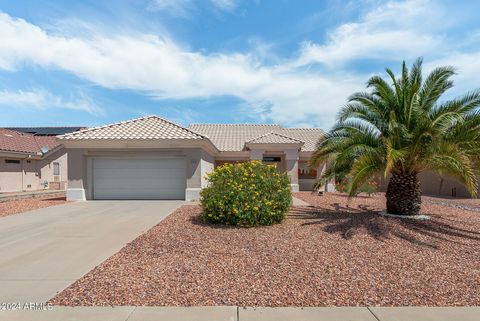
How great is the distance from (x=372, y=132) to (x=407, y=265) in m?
5.27

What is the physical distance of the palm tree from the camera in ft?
28.2

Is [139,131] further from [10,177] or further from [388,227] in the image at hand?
[388,227]

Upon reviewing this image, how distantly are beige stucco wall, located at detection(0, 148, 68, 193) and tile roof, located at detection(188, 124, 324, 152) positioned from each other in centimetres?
1215

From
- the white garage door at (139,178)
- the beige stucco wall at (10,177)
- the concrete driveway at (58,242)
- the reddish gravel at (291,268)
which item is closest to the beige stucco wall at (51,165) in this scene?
the beige stucco wall at (10,177)

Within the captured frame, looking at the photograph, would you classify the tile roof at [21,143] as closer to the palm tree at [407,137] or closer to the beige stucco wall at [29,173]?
the beige stucco wall at [29,173]

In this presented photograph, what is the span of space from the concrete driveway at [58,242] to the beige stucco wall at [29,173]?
11.3m

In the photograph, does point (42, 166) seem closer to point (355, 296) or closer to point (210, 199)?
point (210, 199)

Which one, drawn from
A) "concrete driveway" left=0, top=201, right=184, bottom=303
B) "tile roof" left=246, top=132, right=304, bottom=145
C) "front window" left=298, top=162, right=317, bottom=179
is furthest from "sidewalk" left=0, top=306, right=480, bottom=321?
"front window" left=298, top=162, right=317, bottom=179

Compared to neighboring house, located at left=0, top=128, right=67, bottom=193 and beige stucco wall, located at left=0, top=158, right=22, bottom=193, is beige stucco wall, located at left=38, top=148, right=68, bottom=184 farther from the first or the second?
beige stucco wall, located at left=0, top=158, right=22, bottom=193

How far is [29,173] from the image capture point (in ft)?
76.3

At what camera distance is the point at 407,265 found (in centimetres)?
555

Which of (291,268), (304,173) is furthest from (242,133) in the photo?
(291,268)

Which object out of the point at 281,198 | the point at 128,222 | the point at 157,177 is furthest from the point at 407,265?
the point at 157,177

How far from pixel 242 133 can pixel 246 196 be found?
66.8 ft
